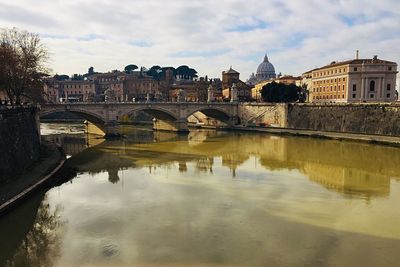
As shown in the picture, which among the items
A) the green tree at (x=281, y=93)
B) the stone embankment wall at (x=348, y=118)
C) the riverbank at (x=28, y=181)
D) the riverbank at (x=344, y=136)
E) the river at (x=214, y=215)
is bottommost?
the river at (x=214, y=215)

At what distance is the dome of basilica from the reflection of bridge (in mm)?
86108

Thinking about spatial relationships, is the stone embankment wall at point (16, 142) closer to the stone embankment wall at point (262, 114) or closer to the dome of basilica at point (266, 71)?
the stone embankment wall at point (262, 114)

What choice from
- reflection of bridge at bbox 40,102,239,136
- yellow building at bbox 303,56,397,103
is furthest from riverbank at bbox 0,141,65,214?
yellow building at bbox 303,56,397,103

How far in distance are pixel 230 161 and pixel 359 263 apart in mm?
16505

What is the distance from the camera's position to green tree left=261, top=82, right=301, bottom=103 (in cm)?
5494

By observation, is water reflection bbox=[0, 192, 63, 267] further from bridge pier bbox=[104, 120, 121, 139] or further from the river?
bridge pier bbox=[104, 120, 121, 139]

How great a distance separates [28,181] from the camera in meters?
17.1

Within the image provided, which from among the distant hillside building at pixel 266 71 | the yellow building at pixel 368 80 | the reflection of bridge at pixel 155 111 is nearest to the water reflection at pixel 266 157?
the reflection of bridge at pixel 155 111

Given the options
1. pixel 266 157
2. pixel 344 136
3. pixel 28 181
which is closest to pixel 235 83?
pixel 344 136

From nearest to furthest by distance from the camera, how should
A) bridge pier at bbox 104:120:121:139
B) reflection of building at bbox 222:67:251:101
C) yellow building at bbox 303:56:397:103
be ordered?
bridge pier at bbox 104:120:121:139 < yellow building at bbox 303:56:397:103 < reflection of building at bbox 222:67:251:101

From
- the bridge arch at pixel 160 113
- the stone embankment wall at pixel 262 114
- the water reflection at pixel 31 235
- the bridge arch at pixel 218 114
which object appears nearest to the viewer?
the water reflection at pixel 31 235

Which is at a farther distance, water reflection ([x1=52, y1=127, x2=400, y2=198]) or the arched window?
the arched window

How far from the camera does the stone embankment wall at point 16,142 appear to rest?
54.6 feet

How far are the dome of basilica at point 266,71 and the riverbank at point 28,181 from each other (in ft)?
391
